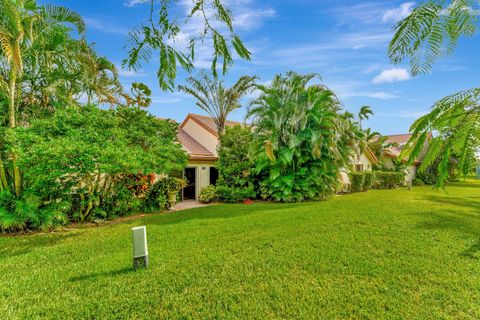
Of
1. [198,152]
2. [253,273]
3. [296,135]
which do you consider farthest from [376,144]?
[253,273]

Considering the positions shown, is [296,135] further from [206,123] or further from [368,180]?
[368,180]

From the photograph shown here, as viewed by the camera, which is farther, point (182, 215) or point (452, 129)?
point (182, 215)

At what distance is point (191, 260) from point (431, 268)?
5.00 m

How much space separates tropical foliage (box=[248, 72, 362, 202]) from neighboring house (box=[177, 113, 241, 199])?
3.78 metres

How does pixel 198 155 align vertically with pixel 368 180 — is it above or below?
above

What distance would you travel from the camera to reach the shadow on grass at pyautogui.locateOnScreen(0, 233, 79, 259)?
636cm

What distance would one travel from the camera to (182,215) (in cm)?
1097

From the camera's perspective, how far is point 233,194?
1515cm

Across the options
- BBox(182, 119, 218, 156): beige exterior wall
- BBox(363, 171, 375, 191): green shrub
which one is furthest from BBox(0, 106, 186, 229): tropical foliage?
BBox(363, 171, 375, 191): green shrub

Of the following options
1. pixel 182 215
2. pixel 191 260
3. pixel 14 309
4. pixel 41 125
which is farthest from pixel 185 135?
pixel 14 309

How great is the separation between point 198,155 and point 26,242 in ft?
33.6

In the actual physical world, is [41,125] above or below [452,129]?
above

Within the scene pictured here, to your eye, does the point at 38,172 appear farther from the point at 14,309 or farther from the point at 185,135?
the point at 185,135

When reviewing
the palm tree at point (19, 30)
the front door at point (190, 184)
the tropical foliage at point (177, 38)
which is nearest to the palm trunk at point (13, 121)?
the palm tree at point (19, 30)
